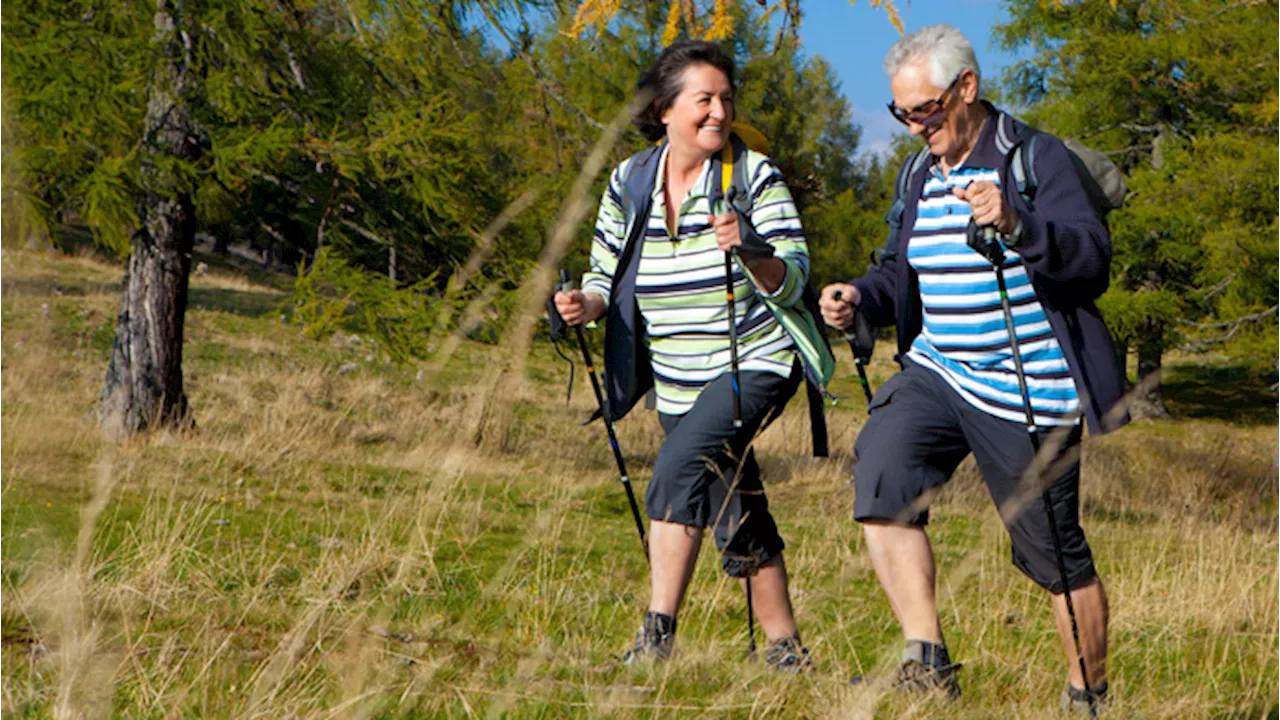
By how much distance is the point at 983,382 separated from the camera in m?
3.71

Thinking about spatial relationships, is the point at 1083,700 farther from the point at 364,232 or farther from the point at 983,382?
the point at 364,232

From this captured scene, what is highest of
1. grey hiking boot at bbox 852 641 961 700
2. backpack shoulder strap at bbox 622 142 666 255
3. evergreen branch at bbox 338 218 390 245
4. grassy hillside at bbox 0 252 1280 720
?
evergreen branch at bbox 338 218 390 245

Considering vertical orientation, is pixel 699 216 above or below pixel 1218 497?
above

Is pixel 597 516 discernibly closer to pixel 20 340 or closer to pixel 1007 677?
pixel 1007 677

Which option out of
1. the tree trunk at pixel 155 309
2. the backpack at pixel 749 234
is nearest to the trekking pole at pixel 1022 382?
the backpack at pixel 749 234

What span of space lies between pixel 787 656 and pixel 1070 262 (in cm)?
135

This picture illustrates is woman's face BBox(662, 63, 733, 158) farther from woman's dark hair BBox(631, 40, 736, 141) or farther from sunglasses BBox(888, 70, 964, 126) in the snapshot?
sunglasses BBox(888, 70, 964, 126)

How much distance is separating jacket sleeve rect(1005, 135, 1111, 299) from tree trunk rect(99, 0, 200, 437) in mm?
7625

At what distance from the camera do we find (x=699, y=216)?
4137mm

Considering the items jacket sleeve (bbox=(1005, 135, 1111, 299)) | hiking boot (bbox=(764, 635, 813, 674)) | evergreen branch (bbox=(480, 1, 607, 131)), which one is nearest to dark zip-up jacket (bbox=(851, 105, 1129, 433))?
jacket sleeve (bbox=(1005, 135, 1111, 299))

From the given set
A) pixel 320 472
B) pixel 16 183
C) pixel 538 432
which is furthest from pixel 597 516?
pixel 538 432

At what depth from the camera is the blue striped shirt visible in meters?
3.63

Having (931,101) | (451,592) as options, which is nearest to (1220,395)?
(451,592)

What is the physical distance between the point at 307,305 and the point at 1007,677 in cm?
617
